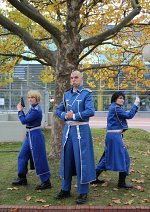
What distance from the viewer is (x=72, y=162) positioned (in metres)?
5.75

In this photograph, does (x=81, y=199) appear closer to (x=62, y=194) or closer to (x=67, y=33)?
(x=62, y=194)

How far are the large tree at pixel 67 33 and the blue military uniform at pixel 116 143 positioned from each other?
2.16 m

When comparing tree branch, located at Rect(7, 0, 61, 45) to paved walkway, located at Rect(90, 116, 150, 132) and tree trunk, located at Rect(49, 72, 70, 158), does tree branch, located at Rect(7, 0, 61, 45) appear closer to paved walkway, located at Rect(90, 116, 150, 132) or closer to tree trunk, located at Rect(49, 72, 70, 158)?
tree trunk, located at Rect(49, 72, 70, 158)

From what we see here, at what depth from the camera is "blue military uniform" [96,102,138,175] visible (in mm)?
6391

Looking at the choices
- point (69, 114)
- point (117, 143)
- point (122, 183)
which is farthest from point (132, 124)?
point (69, 114)

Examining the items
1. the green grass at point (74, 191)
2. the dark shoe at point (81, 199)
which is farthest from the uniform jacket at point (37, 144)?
the dark shoe at point (81, 199)

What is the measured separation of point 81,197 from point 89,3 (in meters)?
6.55

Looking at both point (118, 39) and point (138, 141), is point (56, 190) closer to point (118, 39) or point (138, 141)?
point (118, 39)

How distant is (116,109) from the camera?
6477 mm

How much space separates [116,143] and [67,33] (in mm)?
3131

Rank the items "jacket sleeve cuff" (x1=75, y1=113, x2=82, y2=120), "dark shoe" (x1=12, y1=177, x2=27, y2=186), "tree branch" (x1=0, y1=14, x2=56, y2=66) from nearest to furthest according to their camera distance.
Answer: "jacket sleeve cuff" (x1=75, y1=113, x2=82, y2=120) < "dark shoe" (x1=12, y1=177, x2=27, y2=186) < "tree branch" (x1=0, y1=14, x2=56, y2=66)

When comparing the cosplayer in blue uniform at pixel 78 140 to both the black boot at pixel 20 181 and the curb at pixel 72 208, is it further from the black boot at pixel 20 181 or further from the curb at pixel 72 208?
the black boot at pixel 20 181

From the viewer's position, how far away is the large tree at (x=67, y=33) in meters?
8.24

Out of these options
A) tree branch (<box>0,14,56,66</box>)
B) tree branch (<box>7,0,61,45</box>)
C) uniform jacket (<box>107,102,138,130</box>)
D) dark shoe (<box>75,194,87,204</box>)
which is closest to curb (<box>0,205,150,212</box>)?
dark shoe (<box>75,194,87,204</box>)
